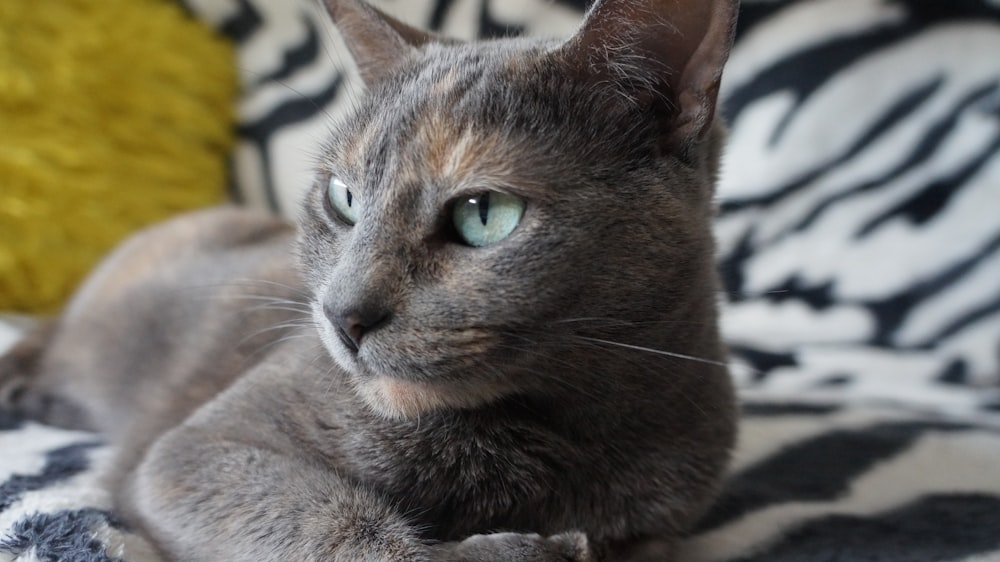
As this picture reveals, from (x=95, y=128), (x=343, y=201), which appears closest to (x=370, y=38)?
(x=343, y=201)

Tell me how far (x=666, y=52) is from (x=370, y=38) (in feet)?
1.05

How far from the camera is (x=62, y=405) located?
1.17 m

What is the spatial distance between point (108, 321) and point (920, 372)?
3.97ft

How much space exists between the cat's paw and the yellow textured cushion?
1.09m

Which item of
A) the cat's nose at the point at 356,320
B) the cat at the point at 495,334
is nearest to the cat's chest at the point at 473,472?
the cat at the point at 495,334

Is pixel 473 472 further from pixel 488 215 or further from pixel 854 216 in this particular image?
pixel 854 216

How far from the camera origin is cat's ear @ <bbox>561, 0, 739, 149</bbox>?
0.65 meters

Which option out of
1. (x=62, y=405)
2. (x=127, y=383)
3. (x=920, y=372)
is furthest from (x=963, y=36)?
(x=62, y=405)

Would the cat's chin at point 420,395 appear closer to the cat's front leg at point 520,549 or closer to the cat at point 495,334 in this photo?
the cat at point 495,334

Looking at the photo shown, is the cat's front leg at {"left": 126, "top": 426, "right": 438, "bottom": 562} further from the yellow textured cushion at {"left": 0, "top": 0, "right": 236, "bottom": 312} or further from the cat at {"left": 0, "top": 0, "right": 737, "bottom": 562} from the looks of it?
the yellow textured cushion at {"left": 0, "top": 0, "right": 236, "bottom": 312}

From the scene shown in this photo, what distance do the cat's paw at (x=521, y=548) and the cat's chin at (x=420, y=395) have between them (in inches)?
4.0

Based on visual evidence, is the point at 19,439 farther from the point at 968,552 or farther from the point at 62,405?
the point at 968,552

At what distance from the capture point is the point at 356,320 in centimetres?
62

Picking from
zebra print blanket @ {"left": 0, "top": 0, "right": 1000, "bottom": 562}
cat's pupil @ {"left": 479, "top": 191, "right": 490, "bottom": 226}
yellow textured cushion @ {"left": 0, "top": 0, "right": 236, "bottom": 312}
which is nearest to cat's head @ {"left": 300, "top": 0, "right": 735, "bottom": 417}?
cat's pupil @ {"left": 479, "top": 191, "right": 490, "bottom": 226}
